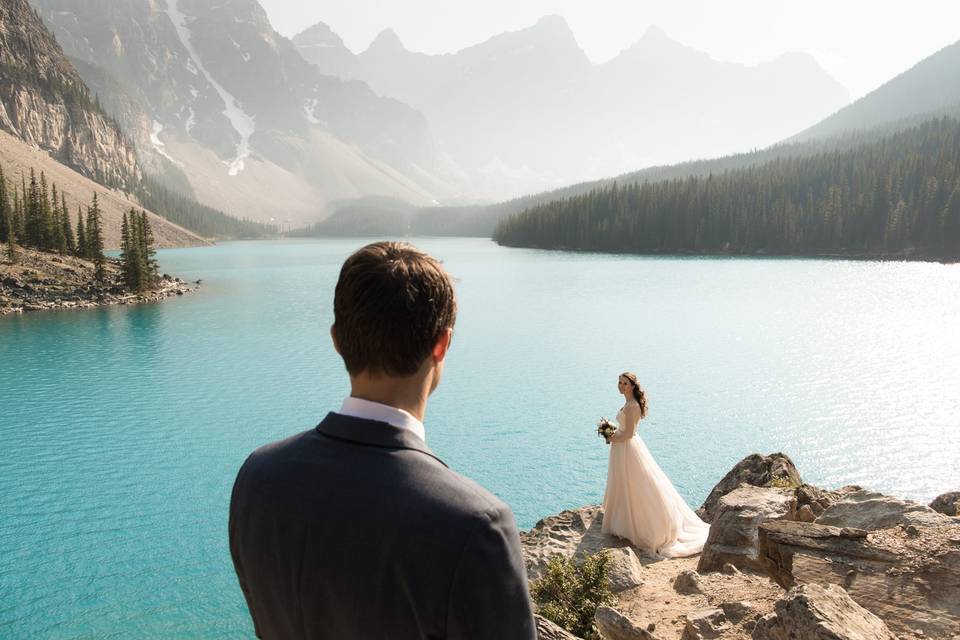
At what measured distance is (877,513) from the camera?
28.3ft

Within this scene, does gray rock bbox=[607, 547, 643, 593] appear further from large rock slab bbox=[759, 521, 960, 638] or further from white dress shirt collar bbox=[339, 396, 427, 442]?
white dress shirt collar bbox=[339, 396, 427, 442]

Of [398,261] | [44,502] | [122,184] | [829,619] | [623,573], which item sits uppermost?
[122,184]

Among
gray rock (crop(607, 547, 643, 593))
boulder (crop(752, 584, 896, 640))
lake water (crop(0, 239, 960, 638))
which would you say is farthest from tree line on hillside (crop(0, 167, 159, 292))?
boulder (crop(752, 584, 896, 640))

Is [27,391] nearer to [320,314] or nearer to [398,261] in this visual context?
[320,314]

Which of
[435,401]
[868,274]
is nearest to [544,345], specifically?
[435,401]

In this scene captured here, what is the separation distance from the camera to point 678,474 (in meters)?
19.3

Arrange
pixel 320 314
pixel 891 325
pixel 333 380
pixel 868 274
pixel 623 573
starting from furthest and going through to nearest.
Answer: pixel 868 274 → pixel 320 314 → pixel 891 325 → pixel 333 380 → pixel 623 573

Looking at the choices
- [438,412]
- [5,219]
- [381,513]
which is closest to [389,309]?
[381,513]

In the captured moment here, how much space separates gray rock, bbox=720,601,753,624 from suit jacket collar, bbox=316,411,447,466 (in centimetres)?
671

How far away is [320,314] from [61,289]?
28461mm

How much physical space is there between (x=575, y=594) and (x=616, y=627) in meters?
1.46

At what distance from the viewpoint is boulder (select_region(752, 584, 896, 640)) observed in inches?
185

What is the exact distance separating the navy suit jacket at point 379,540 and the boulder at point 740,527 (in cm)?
855

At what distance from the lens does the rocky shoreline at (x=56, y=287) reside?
55.9m
